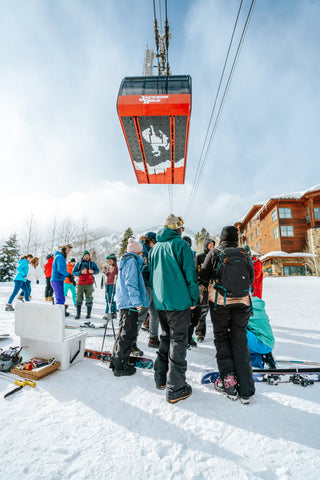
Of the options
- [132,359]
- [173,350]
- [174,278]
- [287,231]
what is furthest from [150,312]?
[287,231]

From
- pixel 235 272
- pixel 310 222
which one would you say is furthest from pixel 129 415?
pixel 310 222

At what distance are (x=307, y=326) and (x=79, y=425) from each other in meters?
5.95

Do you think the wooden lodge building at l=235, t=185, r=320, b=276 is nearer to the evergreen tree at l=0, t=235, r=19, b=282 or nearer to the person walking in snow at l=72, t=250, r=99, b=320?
the person walking in snow at l=72, t=250, r=99, b=320

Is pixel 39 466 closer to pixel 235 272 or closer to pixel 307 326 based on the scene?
pixel 235 272

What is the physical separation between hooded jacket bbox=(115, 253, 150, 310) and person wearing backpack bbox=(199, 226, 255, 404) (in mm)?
918

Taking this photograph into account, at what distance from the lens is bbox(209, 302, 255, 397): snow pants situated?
7.82 ft

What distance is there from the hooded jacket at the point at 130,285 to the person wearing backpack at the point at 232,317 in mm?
918

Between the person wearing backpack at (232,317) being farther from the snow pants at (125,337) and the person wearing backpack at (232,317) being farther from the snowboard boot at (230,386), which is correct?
the snow pants at (125,337)

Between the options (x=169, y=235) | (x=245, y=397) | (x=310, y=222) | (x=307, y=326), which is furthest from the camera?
(x=310, y=222)

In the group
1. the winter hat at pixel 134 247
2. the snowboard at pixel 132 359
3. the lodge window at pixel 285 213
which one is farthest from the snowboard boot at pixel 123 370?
the lodge window at pixel 285 213

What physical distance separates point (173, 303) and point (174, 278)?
270 mm

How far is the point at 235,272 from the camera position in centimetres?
250

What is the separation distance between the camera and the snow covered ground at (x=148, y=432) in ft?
5.02

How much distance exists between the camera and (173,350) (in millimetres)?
2467
